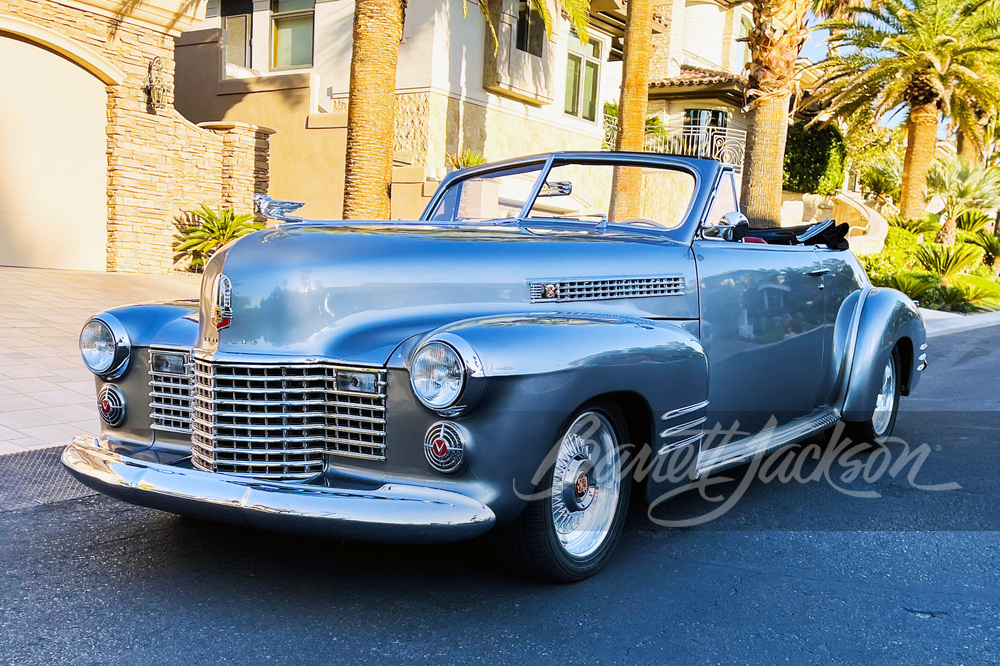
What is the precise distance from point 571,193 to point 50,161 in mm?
10075

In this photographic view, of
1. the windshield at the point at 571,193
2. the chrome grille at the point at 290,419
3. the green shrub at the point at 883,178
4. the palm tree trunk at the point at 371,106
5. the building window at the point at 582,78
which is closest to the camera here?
the chrome grille at the point at 290,419

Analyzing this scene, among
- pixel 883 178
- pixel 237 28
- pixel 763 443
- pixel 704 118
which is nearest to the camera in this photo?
pixel 763 443

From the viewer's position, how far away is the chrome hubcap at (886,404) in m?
5.93

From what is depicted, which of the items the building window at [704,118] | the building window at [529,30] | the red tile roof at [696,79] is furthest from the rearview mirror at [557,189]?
the building window at [704,118]

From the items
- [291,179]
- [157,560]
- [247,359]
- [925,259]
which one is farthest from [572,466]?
Result: [925,259]

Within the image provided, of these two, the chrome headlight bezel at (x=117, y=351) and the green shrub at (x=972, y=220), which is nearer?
the chrome headlight bezel at (x=117, y=351)

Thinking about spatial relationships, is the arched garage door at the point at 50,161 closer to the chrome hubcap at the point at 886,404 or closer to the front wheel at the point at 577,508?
the chrome hubcap at the point at 886,404

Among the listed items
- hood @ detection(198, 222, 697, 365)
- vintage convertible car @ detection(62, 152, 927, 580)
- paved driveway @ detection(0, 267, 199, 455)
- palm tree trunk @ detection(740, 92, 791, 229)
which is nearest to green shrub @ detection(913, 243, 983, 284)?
palm tree trunk @ detection(740, 92, 791, 229)

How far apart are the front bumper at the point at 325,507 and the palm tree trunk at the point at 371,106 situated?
8408 mm

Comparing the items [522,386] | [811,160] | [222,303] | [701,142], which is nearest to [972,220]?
[811,160]

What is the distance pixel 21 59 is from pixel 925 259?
17510 millimetres

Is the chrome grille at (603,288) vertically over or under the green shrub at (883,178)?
under

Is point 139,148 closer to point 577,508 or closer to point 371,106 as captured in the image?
point 371,106

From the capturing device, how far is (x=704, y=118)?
29594mm
